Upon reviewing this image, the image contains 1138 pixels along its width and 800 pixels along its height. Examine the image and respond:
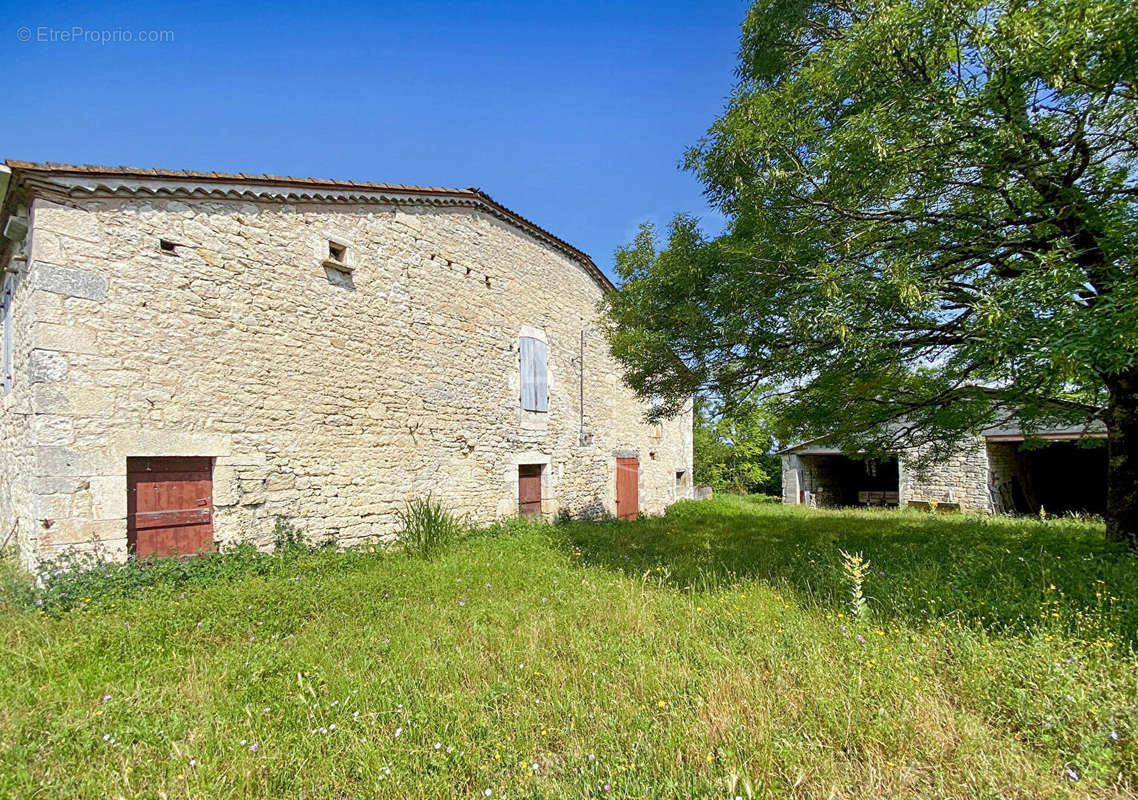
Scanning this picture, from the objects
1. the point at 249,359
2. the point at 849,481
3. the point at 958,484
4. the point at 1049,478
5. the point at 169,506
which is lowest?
the point at 849,481

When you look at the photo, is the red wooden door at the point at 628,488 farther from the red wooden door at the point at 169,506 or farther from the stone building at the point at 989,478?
the red wooden door at the point at 169,506

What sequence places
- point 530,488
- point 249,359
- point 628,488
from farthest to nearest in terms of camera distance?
point 628,488 → point 530,488 → point 249,359

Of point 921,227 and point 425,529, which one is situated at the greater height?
point 921,227

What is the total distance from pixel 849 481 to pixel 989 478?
6.67 meters

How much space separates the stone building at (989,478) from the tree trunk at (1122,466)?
625 centimetres

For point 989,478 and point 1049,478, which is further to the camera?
point 1049,478

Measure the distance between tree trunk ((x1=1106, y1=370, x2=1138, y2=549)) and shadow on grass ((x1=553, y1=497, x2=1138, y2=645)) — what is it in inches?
12.1

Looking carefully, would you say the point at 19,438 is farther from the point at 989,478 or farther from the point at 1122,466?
the point at 989,478

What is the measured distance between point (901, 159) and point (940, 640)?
3.74 m

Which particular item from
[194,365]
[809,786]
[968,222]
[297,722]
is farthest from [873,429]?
[194,365]

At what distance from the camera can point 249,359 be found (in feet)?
20.3

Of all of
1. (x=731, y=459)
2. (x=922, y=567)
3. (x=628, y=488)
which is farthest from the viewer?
(x=731, y=459)

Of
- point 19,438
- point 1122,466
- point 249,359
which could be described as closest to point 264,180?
point 249,359

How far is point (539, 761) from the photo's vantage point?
100 inches
